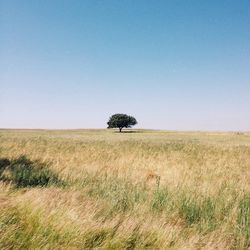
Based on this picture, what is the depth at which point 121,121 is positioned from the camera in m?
115

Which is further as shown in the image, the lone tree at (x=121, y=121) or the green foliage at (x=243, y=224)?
the lone tree at (x=121, y=121)

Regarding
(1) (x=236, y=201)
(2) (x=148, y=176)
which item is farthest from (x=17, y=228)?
(2) (x=148, y=176)

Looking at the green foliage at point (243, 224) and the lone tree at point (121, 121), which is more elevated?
the lone tree at point (121, 121)

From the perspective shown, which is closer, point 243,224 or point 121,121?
point 243,224

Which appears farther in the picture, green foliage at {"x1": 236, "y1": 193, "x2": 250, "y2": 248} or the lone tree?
the lone tree

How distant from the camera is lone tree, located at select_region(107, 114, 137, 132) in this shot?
11544cm

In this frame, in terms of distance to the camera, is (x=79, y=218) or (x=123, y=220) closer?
(x=79, y=218)

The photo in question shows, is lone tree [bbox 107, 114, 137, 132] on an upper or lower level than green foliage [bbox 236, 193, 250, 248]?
upper

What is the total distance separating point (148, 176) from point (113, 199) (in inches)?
191

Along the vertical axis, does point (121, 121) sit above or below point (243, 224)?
above

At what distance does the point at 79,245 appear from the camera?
4.40 meters

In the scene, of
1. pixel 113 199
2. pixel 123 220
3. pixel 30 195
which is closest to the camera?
pixel 123 220

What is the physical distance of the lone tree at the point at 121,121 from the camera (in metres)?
115

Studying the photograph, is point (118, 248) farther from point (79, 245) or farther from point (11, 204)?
point (11, 204)
